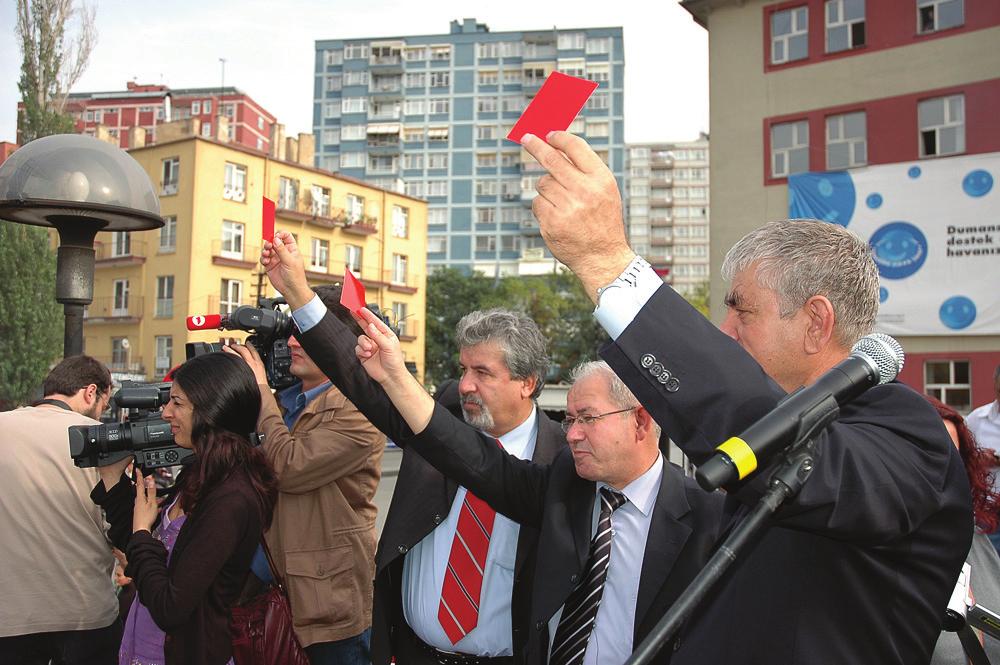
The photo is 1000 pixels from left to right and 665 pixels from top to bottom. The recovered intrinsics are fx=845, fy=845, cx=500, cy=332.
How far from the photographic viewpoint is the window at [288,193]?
46.1m

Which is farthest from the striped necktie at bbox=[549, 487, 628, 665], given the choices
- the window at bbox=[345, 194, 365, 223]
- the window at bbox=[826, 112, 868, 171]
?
the window at bbox=[345, 194, 365, 223]

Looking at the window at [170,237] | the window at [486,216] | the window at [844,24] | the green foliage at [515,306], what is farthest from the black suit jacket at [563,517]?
the window at [486,216]

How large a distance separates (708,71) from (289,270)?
25604 mm

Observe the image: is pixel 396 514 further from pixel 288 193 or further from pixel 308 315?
pixel 288 193

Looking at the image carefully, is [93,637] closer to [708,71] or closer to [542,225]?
[542,225]

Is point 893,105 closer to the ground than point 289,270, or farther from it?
farther from it

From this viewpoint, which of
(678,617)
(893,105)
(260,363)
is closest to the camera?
(678,617)

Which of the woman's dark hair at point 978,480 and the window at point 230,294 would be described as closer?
the woman's dark hair at point 978,480

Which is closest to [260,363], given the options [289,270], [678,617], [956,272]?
[289,270]

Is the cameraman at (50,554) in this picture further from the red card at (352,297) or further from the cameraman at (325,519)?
the red card at (352,297)

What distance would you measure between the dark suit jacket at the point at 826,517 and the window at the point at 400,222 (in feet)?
169

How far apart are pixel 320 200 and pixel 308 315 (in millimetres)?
46545

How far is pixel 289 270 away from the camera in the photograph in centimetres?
312

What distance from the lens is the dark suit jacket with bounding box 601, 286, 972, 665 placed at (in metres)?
1.36
